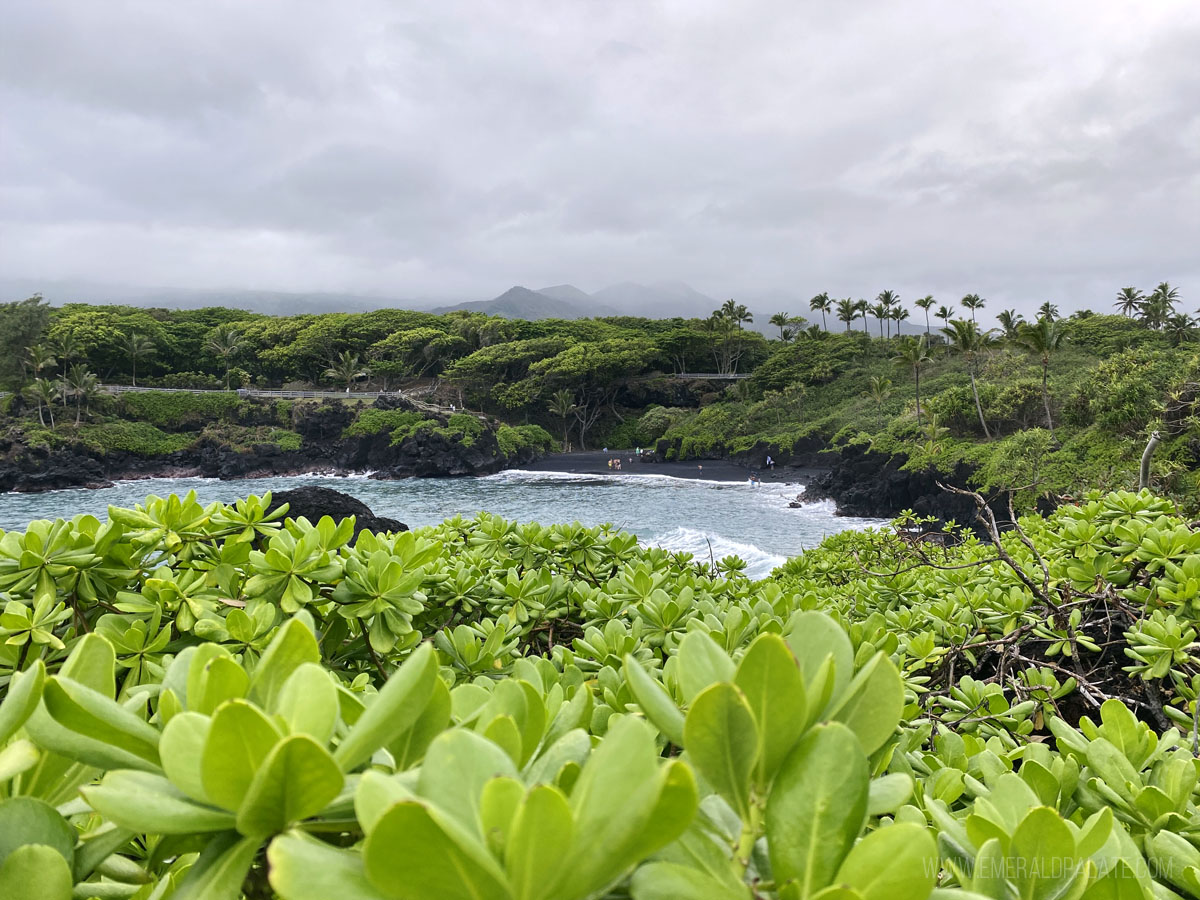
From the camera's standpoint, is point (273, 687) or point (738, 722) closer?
point (738, 722)

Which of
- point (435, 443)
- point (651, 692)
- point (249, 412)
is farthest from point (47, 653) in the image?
point (249, 412)

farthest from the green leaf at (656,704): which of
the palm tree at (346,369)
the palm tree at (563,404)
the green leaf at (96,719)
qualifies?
the palm tree at (346,369)

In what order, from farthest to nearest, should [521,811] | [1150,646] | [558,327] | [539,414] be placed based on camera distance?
[558,327], [539,414], [1150,646], [521,811]

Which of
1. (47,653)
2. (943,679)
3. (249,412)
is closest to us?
(47,653)

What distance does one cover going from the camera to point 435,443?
33.6 m

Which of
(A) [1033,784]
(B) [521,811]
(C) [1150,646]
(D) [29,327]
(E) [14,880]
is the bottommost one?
(C) [1150,646]

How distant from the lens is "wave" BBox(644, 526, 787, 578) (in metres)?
14.6

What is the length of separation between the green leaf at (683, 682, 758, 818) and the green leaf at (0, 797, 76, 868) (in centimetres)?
45

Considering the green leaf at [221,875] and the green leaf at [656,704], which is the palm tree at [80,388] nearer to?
the green leaf at [221,875]

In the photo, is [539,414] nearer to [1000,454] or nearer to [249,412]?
[249,412]

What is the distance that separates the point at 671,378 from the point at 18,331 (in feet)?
129

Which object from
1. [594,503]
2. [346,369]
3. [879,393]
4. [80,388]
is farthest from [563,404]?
[80,388]

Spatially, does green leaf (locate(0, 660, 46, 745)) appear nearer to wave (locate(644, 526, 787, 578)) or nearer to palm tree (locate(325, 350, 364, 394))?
wave (locate(644, 526, 787, 578))

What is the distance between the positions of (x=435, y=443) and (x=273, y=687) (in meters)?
34.1
